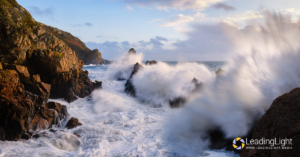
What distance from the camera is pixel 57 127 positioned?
8352 millimetres

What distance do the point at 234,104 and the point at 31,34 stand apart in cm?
1561

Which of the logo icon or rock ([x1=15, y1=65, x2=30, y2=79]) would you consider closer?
the logo icon

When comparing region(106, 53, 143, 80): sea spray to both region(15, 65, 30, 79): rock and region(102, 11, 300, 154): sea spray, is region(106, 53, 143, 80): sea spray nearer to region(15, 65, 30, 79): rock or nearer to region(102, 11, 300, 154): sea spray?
region(15, 65, 30, 79): rock

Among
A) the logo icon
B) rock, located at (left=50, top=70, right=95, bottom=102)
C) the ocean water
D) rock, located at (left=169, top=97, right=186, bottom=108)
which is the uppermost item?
rock, located at (left=50, top=70, right=95, bottom=102)

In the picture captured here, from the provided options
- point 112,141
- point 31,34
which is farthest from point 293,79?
point 31,34

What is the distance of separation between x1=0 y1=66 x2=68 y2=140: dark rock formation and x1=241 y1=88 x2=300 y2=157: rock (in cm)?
821

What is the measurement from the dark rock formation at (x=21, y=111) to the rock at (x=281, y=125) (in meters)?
8.21

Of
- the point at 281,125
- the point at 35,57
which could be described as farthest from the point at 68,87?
the point at 281,125

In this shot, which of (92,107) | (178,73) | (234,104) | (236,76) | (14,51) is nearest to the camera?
(234,104)

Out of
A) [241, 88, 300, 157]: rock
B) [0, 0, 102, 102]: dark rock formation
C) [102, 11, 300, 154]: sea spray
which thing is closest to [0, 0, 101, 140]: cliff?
[0, 0, 102, 102]: dark rock formation

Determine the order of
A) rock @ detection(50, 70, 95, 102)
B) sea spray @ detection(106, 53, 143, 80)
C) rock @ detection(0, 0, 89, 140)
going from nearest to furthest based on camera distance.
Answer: rock @ detection(0, 0, 89, 140) → rock @ detection(50, 70, 95, 102) → sea spray @ detection(106, 53, 143, 80)

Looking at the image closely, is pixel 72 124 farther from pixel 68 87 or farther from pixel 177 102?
pixel 177 102

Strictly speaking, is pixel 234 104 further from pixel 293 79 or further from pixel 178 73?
pixel 178 73

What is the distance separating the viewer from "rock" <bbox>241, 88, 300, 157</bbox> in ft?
9.30
